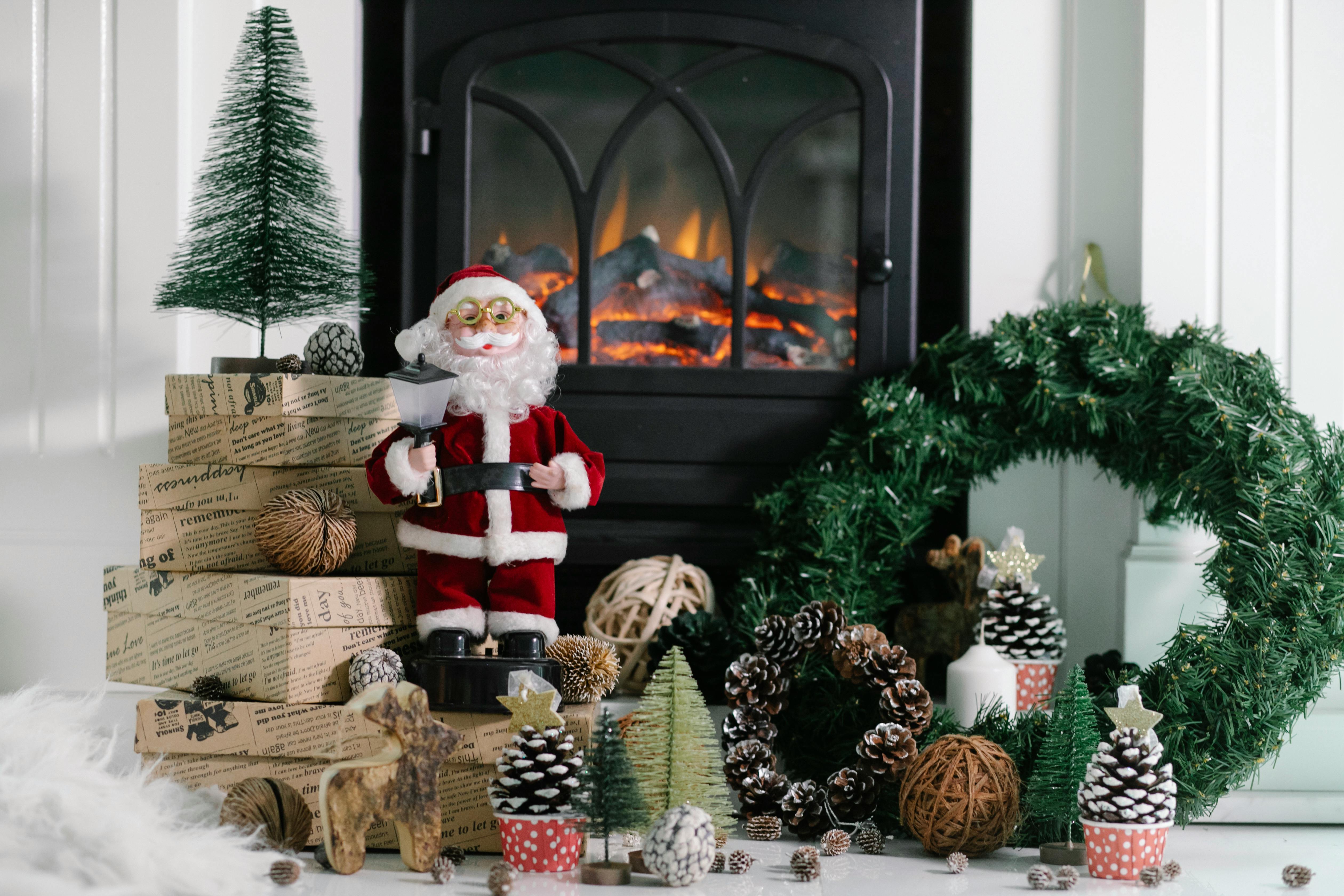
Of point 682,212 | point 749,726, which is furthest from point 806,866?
point 682,212

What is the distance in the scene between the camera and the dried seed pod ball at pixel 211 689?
1328 mm

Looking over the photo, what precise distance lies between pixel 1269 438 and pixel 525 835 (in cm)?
110

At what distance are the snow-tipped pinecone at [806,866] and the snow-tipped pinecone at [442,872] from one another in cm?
38

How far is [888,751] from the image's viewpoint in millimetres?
1332

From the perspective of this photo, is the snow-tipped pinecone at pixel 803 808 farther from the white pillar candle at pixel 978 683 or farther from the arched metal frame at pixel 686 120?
the arched metal frame at pixel 686 120

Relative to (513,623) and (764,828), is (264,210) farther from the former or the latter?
(764,828)

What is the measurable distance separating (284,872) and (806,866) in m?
0.56

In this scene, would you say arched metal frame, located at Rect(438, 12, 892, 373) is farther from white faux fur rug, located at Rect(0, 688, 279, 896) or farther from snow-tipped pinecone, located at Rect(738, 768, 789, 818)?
white faux fur rug, located at Rect(0, 688, 279, 896)

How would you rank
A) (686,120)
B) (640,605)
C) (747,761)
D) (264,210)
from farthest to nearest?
(686,120), (640,605), (264,210), (747,761)

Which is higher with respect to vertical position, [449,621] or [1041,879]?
[449,621]

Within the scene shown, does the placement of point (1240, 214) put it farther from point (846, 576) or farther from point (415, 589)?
point (415, 589)

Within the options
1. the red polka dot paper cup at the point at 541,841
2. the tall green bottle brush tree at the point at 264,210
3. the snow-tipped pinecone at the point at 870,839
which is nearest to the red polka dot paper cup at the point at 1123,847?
the snow-tipped pinecone at the point at 870,839

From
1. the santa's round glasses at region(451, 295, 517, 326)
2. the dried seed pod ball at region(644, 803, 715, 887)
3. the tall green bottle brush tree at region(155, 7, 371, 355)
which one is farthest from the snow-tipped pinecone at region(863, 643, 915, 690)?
the tall green bottle brush tree at region(155, 7, 371, 355)

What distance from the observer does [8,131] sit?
1.72 m
